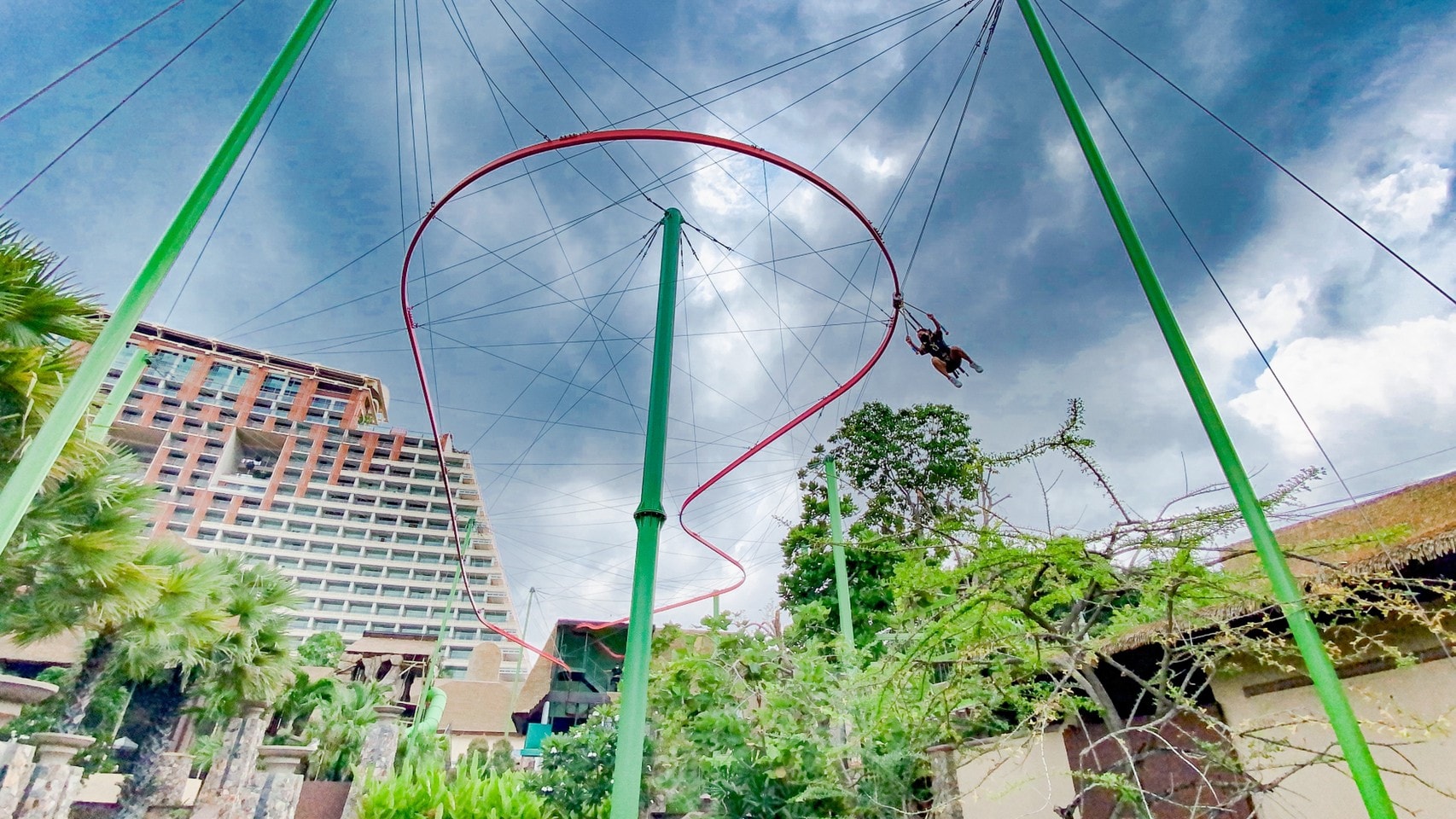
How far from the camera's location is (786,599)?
20.7 metres

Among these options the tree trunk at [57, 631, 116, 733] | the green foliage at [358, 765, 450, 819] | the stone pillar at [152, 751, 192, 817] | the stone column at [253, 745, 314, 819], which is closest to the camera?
the tree trunk at [57, 631, 116, 733]

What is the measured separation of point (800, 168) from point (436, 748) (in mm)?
19438

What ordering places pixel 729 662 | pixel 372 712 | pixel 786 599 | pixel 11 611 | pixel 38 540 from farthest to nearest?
pixel 786 599 → pixel 372 712 → pixel 729 662 → pixel 11 611 → pixel 38 540

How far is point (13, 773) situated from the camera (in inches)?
338

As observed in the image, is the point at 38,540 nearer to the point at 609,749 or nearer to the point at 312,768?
the point at 609,749

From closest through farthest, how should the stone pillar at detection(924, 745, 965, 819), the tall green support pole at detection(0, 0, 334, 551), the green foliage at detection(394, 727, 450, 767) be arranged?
the tall green support pole at detection(0, 0, 334, 551)
the stone pillar at detection(924, 745, 965, 819)
the green foliage at detection(394, 727, 450, 767)

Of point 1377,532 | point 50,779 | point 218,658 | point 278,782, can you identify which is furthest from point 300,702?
point 1377,532

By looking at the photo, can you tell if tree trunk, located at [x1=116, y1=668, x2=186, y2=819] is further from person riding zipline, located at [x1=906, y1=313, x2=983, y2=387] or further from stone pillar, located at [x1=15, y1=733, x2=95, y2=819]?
person riding zipline, located at [x1=906, y1=313, x2=983, y2=387]

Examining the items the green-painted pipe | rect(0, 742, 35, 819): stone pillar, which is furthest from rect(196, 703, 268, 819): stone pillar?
the green-painted pipe

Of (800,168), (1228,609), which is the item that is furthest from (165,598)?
(1228,609)

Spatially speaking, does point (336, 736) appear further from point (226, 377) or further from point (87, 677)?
point (226, 377)

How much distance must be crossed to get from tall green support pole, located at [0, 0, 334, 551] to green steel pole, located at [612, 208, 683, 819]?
3103 millimetres

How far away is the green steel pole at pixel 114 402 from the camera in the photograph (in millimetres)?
8203

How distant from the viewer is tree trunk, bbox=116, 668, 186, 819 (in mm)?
11414
